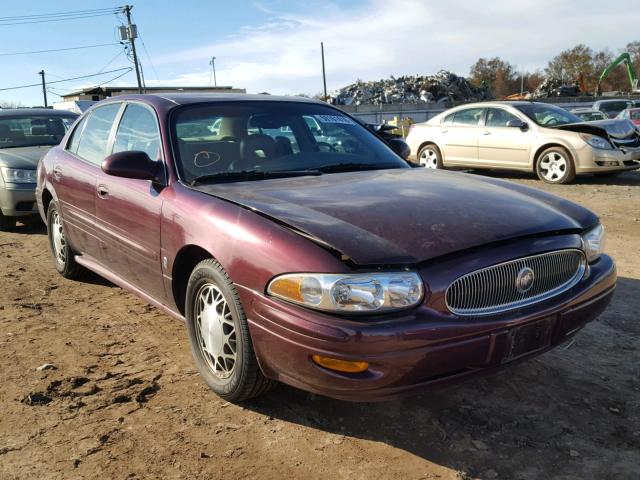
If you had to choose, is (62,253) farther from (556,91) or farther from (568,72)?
(568,72)

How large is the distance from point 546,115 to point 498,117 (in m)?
0.87

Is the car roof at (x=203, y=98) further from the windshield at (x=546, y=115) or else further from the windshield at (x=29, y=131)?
the windshield at (x=546, y=115)

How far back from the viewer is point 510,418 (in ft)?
9.16

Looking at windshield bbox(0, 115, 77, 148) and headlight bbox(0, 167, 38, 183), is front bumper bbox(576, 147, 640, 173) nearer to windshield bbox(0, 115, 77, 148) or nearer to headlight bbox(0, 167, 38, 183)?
windshield bbox(0, 115, 77, 148)

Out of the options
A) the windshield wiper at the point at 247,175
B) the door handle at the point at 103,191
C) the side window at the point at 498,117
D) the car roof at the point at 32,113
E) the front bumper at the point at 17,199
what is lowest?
the front bumper at the point at 17,199

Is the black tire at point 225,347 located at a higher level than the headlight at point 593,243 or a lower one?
lower

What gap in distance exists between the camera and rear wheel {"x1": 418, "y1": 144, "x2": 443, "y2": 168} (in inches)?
487

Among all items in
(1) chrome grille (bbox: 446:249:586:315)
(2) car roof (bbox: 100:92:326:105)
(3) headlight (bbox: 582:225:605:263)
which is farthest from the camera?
(2) car roof (bbox: 100:92:326:105)

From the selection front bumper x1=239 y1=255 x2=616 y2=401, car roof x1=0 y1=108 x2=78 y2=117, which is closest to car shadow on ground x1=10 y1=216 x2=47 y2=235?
car roof x1=0 y1=108 x2=78 y2=117

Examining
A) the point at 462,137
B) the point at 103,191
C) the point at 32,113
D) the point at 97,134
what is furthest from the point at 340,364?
the point at 462,137

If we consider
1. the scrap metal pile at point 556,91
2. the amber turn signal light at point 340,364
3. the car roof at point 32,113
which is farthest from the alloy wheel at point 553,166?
the scrap metal pile at point 556,91

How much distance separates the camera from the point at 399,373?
2.30 meters

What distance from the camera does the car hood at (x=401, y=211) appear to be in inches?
95.7

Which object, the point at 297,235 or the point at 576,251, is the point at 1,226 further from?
the point at 576,251
